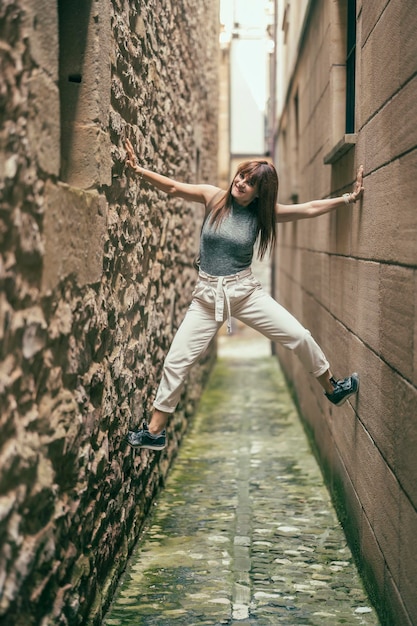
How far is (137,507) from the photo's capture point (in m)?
5.06

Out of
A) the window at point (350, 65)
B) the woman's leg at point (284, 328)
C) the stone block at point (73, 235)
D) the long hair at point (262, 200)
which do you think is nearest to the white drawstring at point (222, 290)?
the woman's leg at point (284, 328)

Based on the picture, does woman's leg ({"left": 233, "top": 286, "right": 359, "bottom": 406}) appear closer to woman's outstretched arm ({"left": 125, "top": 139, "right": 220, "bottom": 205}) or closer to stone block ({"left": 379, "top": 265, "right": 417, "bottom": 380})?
woman's outstretched arm ({"left": 125, "top": 139, "right": 220, "bottom": 205})

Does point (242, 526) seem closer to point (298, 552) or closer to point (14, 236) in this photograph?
point (298, 552)

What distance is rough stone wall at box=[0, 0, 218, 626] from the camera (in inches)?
102

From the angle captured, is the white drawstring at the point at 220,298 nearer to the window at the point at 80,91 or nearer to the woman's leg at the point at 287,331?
the woman's leg at the point at 287,331

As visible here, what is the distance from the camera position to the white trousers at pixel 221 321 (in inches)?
191

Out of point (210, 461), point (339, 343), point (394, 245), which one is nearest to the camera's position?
point (394, 245)

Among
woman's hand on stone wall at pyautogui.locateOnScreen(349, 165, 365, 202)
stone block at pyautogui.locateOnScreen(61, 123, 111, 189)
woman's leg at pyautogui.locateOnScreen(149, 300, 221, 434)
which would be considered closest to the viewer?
stone block at pyautogui.locateOnScreen(61, 123, 111, 189)

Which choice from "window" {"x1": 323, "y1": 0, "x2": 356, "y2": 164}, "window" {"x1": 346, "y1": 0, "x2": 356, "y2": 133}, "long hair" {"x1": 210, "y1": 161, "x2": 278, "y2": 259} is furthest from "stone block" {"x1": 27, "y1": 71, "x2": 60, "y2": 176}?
"window" {"x1": 346, "y1": 0, "x2": 356, "y2": 133}

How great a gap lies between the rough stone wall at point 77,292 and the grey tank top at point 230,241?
422mm

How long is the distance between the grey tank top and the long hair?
0.13 feet

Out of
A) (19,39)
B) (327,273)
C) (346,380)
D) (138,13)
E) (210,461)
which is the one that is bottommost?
(210,461)

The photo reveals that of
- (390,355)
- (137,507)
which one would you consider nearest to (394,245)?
(390,355)

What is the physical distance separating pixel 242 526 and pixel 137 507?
704 millimetres
